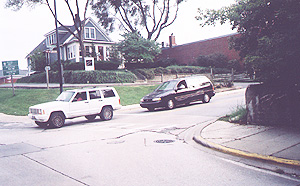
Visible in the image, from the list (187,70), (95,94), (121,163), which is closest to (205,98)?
(95,94)

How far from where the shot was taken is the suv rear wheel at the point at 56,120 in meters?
11.9

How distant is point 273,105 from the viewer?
8180 mm

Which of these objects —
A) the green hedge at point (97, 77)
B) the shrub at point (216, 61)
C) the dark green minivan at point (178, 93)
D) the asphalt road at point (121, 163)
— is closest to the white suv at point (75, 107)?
the dark green minivan at point (178, 93)

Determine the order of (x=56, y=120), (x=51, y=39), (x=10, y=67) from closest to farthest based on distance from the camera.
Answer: (x=56, y=120) → (x=10, y=67) → (x=51, y=39)

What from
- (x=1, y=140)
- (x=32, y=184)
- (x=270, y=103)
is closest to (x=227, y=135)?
(x=270, y=103)

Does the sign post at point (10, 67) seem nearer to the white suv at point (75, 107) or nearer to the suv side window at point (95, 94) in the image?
the white suv at point (75, 107)

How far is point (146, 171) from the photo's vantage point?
521cm

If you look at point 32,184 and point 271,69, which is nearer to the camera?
point 32,184

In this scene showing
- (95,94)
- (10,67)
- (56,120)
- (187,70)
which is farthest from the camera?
(187,70)

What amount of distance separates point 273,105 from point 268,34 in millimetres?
2177

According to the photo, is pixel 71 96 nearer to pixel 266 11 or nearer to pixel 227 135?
pixel 227 135

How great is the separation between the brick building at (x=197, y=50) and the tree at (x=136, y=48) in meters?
12.8

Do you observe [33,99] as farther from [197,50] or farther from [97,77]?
[197,50]

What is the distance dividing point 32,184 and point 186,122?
712 cm
